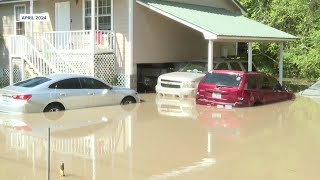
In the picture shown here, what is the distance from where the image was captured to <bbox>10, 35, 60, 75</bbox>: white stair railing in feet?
73.1

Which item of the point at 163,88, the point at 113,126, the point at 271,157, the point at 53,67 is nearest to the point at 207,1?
the point at 163,88

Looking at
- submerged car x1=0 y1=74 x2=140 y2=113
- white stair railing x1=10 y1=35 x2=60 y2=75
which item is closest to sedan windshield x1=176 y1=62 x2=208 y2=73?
submerged car x1=0 y1=74 x2=140 y2=113

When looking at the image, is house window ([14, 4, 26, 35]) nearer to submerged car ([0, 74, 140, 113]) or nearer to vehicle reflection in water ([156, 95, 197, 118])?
vehicle reflection in water ([156, 95, 197, 118])

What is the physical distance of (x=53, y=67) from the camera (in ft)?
72.2

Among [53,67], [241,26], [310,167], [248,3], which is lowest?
[310,167]

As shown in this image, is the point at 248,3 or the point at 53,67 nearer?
the point at 53,67

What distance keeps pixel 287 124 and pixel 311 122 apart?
102 centimetres

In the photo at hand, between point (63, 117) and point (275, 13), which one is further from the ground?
point (275, 13)

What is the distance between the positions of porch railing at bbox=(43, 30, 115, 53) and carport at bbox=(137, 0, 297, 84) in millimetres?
2254

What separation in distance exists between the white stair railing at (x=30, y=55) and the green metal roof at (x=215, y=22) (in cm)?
503

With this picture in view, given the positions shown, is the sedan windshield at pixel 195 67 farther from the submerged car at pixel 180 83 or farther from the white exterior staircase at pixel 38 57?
the white exterior staircase at pixel 38 57

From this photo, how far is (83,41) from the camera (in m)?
22.5

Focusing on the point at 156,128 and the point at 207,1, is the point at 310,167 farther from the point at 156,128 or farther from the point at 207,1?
the point at 207,1

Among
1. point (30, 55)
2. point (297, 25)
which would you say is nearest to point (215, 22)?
point (30, 55)
